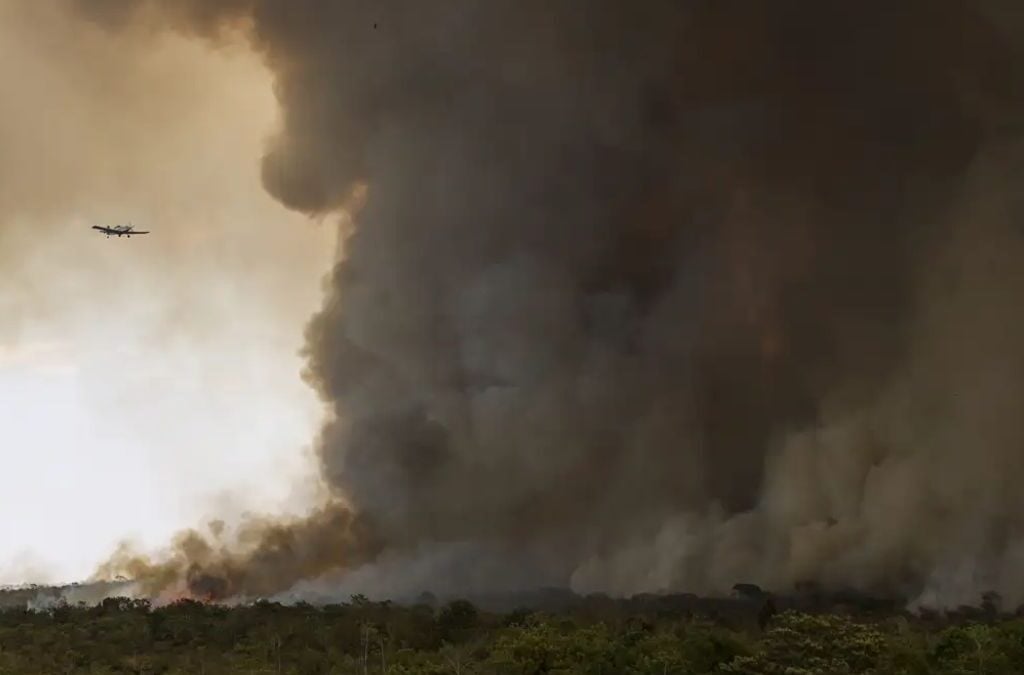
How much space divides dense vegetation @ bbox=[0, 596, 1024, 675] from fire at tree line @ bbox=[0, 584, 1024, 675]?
11 cm

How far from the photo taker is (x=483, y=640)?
62.7m

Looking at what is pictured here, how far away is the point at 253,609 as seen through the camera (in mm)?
86000

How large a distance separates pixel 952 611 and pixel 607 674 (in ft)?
119

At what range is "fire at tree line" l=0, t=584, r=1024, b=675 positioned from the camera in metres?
45.7

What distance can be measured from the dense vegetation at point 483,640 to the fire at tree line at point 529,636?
0.11 m

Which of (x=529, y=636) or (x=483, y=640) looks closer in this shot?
(x=529, y=636)

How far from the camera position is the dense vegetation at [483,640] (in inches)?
1781

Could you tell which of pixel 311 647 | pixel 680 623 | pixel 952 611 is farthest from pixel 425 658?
pixel 952 611

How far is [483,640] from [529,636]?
9.68 m

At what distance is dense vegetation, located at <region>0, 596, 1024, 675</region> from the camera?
45250mm

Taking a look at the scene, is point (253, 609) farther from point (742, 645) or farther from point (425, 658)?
point (742, 645)

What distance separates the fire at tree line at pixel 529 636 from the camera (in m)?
45.7

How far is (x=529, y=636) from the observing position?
2115 inches

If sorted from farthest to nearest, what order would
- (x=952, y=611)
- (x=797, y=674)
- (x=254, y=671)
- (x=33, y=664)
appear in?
(x=952, y=611) < (x=33, y=664) < (x=254, y=671) < (x=797, y=674)
